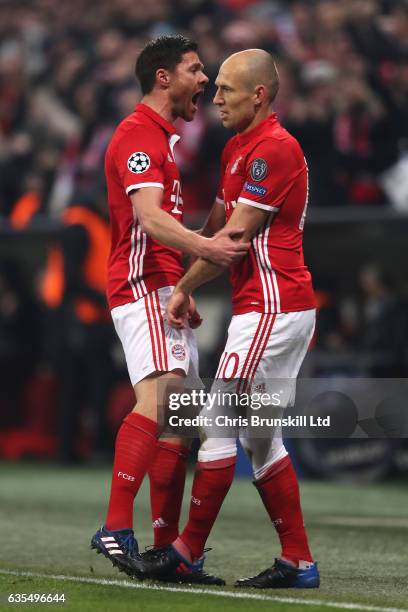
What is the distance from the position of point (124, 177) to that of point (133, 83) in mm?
8328

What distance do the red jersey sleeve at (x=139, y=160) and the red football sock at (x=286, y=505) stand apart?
1247 millimetres

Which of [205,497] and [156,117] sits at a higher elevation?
[156,117]

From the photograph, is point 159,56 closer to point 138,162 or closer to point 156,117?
point 156,117

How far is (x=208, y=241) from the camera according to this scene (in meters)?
5.31

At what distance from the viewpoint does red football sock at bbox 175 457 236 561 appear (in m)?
5.35

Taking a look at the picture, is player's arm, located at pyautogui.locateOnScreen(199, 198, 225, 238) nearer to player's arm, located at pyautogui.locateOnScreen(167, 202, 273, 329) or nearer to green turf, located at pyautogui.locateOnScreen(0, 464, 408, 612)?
player's arm, located at pyautogui.locateOnScreen(167, 202, 273, 329)

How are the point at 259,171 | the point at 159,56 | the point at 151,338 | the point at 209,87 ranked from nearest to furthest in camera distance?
the point at 259,171, the point at 151,338, the point at 159,56, the point at 209,87

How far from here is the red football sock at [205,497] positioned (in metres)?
5.35

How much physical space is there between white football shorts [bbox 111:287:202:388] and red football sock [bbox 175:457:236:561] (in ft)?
1.38

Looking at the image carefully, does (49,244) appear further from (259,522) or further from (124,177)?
(124,177)

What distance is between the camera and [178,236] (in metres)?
5.32

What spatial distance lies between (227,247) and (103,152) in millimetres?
8002

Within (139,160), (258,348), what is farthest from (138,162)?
(258,348)

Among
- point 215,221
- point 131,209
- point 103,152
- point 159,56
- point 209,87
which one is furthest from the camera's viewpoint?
point 103,152
